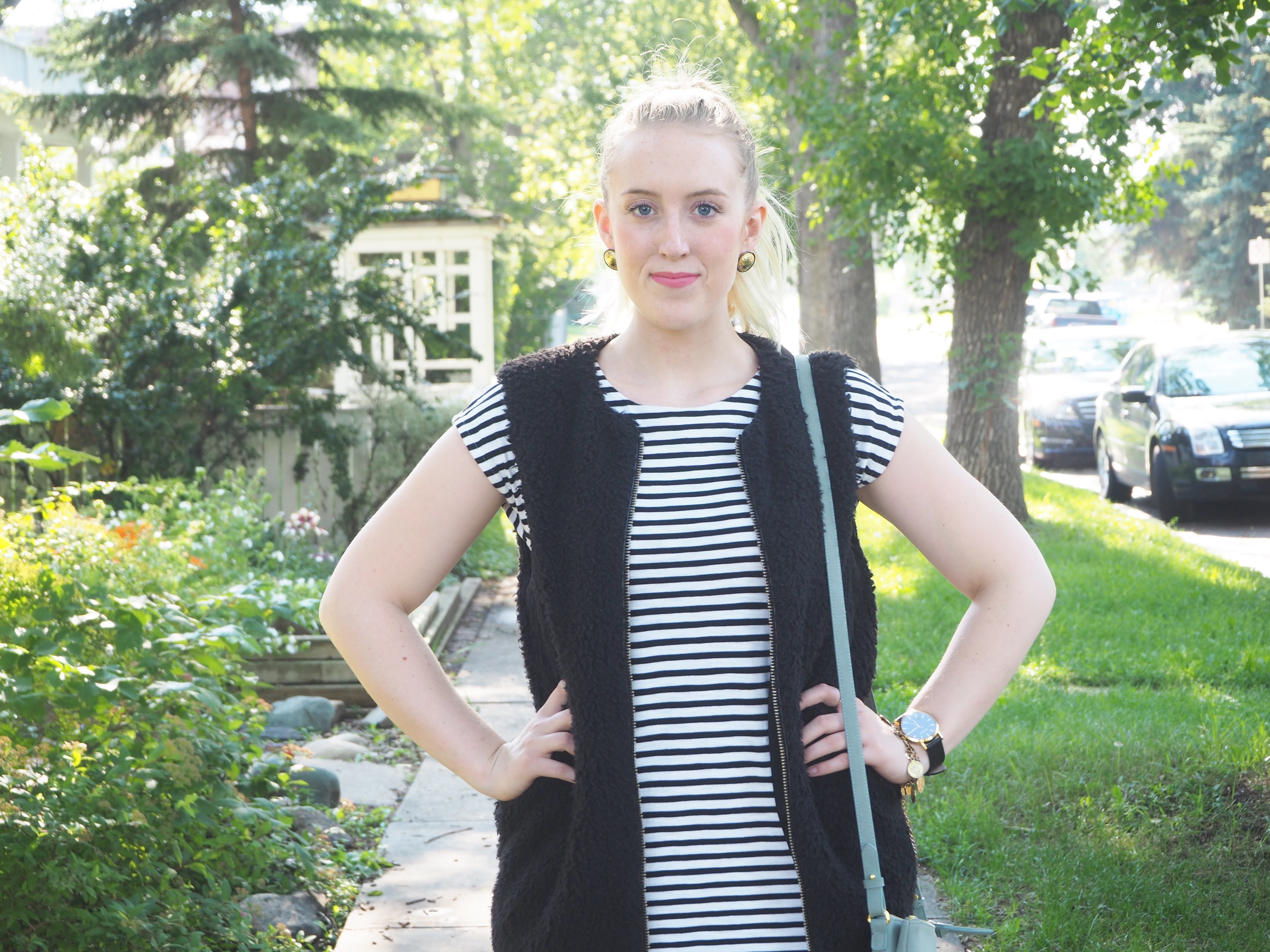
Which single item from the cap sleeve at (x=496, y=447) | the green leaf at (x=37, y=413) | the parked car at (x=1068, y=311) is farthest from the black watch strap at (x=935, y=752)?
the parked car at (x=1068, y=311)

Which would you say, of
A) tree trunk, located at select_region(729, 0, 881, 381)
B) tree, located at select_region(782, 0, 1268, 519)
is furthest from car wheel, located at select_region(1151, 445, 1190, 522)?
tree trunk, located at select_region(729, 0, 881, 381)

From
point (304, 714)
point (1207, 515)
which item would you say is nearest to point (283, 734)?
point (304, 714)

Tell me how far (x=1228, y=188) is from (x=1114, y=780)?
1267 inches

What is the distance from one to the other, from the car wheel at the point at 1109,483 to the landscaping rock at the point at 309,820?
11189 millimetres

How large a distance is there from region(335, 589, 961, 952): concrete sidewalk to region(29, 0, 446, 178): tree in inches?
474

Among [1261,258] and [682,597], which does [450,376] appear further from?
[1261,258]

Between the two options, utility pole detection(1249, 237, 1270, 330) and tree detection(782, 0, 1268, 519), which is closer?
tree detection(782, 0, 1268, 519)

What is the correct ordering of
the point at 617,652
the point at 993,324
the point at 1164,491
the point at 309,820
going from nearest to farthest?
the point at 617,652 < the point at 309,820 < the point at 993,324 < the point at 1164,491

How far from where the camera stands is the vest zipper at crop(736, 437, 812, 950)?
73.1 inches

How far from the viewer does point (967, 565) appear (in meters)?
2.07

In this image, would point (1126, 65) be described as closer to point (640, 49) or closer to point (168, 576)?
point (168, 576)

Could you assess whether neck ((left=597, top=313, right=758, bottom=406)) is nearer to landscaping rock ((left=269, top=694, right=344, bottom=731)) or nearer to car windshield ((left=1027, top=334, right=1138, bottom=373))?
landscaping rock ((left=269, top=694, right=344, bottom=731))

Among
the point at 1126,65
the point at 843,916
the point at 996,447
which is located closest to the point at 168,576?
Answer: the point at 843,916

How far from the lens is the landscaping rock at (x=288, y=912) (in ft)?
12.4
